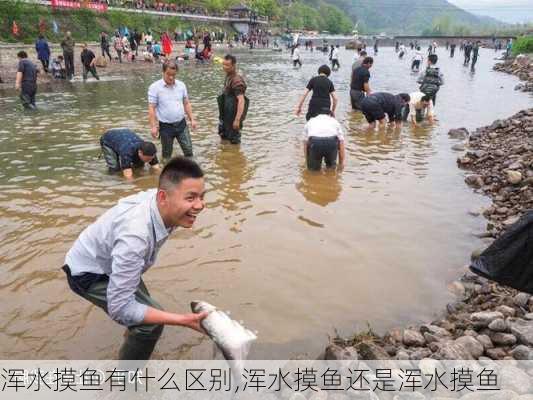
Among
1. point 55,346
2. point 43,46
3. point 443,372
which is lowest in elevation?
point 55,346

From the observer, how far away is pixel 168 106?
7.17m

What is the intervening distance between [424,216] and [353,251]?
1.57m

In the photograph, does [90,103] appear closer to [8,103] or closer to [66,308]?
[8,103]

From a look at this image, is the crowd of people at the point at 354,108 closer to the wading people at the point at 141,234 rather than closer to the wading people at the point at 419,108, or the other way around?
the wading people at the point at 419,108

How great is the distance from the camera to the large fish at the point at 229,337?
7.30 feet

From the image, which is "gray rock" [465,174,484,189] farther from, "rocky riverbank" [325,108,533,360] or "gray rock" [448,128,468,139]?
"gray rock" [448,128,468,139]

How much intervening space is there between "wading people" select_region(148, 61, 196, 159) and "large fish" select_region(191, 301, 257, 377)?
5.28 m

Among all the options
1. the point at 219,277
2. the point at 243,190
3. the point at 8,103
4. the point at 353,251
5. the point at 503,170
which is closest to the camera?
the point at 219,277

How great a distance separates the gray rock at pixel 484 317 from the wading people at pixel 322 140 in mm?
4014

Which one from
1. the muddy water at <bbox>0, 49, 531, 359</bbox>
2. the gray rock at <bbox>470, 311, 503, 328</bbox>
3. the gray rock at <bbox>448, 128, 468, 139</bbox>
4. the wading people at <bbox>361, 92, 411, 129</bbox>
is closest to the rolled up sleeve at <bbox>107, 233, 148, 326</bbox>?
the muddy water at <bbox>0, 49, 531, 359</bbox>

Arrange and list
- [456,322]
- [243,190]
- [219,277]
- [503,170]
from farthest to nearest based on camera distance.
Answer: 1. [503,170]
2. [243,190]
3. [219,277]
4. [456,322]

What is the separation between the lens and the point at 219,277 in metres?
4.45

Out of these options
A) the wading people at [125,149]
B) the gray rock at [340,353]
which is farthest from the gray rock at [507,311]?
the wading people at [125,149]

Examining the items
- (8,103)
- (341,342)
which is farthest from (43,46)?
(341,342)
